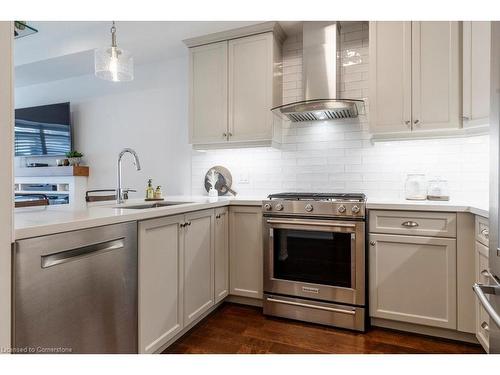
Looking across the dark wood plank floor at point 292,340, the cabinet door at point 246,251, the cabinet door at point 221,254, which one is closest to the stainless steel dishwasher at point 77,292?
the dark wood plank floor at point 292,340

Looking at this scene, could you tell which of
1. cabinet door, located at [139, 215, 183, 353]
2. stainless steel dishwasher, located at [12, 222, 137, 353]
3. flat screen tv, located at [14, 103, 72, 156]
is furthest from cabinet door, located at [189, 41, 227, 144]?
flat screen tv, located at [14, 103, 72, 156]

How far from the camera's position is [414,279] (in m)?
2.04

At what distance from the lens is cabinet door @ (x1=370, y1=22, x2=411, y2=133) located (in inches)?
90.5

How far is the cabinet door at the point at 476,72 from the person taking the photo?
1.86m

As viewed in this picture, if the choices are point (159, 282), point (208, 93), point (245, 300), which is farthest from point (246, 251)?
point (208, 93)

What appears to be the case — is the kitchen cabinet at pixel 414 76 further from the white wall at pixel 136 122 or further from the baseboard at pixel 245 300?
the white wall at pixel 136 122

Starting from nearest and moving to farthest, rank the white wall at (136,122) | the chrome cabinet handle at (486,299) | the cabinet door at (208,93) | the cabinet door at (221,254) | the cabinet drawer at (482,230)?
the chrome cabinet handle at (486,299)
the cabinet drawer at (482,230)
the cabinet door at (221,254)
the cabinet door at (208,93)
the white wall at (136,122)

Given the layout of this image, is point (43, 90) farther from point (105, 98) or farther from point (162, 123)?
point (162, 123)

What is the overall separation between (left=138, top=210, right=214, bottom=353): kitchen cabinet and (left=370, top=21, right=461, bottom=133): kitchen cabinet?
165 centimetres

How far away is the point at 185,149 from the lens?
133 inches

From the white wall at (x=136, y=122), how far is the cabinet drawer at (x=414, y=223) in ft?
6.72

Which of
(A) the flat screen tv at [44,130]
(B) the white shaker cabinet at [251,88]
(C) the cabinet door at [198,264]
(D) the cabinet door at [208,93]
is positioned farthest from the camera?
(A) the flat screen tv at [44,130]
